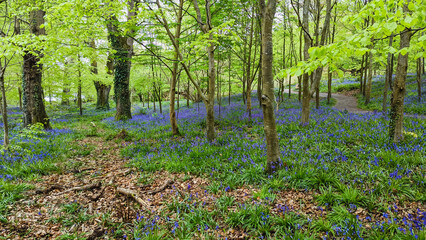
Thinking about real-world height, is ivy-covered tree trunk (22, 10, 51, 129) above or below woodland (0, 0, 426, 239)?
above

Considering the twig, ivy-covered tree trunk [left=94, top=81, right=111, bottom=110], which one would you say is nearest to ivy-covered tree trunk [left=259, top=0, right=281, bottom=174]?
the twig

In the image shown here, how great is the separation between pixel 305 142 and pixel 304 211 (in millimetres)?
3477

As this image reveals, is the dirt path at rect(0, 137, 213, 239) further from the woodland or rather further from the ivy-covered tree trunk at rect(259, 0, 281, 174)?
the ivy-covered tree trunk at rect(259, 0, 281, 174)

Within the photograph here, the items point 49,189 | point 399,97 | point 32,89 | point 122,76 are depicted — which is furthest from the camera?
point 122,76

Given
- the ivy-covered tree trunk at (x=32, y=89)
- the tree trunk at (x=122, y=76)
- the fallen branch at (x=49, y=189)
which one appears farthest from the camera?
the tree trunk at (x=122, y=76)

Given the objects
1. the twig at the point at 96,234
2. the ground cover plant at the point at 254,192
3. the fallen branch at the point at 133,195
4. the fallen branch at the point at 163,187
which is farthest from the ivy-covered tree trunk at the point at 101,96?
the twig at the point at 96,234

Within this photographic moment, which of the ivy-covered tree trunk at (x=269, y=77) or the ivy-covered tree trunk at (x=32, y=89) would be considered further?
the ivy-covered tree trunk at (x=32, y=89)

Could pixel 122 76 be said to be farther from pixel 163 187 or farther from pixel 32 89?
pixel 163 187

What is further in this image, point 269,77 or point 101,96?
point 101,96

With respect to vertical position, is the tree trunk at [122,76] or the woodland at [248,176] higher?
the tree trunk at [122,76]

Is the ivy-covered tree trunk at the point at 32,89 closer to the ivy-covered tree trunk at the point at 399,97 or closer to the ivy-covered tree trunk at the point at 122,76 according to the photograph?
the ivy-covered tree trunk at the point at 122,76

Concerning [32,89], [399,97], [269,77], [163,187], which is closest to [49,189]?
[163,187]

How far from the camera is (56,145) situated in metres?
8.25

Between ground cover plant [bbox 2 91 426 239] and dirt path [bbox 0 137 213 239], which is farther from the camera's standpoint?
dirt path [bbox 0 137 213 239]
